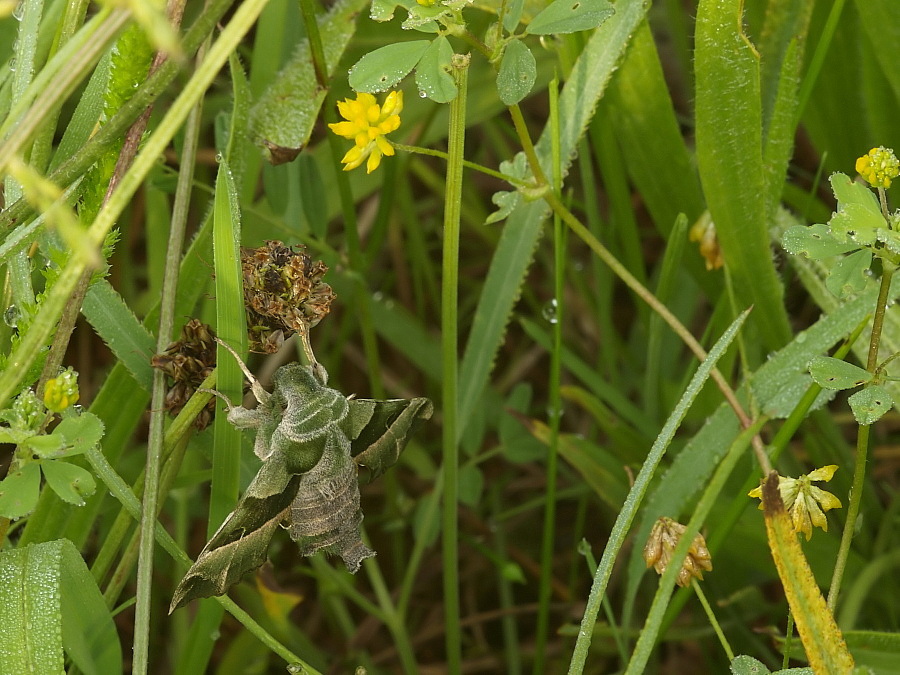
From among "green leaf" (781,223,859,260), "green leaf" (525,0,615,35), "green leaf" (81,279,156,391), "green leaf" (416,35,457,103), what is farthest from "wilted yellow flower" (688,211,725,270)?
"green leaf" (81,279,156,391)

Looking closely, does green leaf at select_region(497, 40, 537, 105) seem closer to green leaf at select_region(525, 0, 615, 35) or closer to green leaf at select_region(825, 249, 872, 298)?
green leaf at select_region(525, 0, 615, 35)

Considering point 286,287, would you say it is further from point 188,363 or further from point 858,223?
point 858,223

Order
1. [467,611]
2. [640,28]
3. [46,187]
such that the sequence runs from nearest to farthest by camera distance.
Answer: [46,187], [640,28], [467,611]

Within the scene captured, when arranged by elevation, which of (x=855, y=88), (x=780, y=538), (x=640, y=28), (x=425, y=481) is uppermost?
(x=640, y=28)

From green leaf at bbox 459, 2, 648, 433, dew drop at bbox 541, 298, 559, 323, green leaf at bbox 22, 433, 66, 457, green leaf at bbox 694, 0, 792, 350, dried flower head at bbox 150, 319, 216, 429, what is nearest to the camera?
green leaf at bbox 22, 433, 66, 457

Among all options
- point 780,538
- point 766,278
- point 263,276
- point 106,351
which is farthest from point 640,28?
point 106,351

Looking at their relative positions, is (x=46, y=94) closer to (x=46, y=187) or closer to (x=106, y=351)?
(x=46, y=187)
